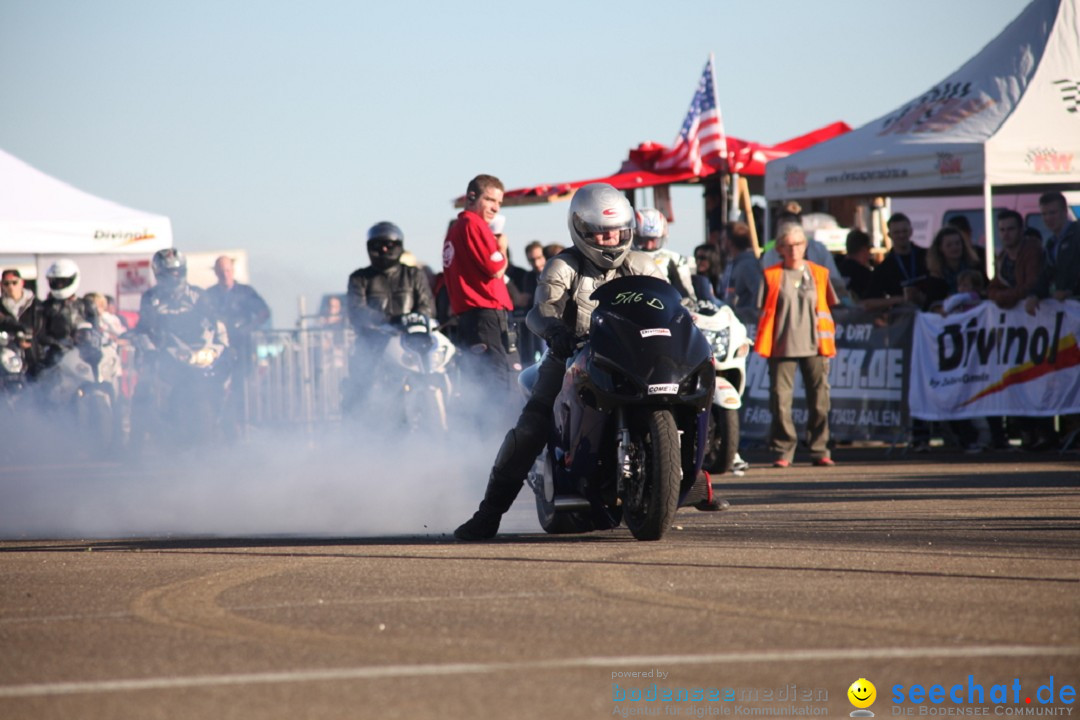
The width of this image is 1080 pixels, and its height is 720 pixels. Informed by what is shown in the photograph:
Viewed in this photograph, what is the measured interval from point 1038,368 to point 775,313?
2.53 metres

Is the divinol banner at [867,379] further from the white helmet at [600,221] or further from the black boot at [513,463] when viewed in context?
the black boot at [513,463]

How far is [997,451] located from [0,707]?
42.3ft

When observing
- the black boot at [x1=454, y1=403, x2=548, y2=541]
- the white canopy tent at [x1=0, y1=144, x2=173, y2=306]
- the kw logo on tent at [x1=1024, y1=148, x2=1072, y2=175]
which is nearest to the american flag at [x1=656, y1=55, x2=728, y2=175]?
the kw logo on tent at [x1=1024, y1=148, x2=1072, y2=175]

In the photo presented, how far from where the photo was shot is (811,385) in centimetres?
1505

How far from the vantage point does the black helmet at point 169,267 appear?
1611cm

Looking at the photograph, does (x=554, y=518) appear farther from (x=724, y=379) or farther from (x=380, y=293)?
(x=380, y=293)

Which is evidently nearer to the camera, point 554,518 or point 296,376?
point 554,518

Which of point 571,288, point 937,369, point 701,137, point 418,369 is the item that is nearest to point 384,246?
point 418,369

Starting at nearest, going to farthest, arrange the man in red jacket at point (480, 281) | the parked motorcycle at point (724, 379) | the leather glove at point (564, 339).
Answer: the leather glove at point (564, 339) → the parked motorcycle at point (724, 379) → the man in red jacket at point (480, 281)

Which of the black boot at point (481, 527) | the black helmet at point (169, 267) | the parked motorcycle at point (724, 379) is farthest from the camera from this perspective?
the black helmet at point (169, 267)

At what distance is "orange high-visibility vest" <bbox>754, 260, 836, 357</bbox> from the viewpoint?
14.9 meters

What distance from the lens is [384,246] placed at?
49.9 ft

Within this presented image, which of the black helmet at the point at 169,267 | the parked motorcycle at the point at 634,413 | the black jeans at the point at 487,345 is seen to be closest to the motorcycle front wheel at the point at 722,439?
the black jeans at the point at 487,345

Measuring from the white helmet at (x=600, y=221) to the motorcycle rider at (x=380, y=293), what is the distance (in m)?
6.64
